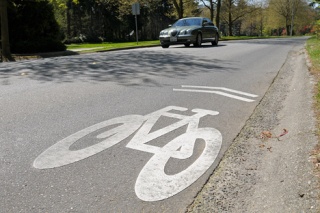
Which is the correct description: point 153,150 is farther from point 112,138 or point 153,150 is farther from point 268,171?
point 268,171

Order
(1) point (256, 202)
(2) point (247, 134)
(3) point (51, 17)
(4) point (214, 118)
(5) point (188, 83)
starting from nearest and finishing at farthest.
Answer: (1) point (256, 202) < (2) point (247, 134) < (4) point (214, 118) < (5) point (188, 83) < (3) point (51, 17)

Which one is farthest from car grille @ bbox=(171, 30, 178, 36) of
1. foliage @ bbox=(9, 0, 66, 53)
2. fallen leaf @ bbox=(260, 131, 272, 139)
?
fallen leaf @ bbox=(260, 131, 272, 139)

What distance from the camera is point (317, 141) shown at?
3.16 metres

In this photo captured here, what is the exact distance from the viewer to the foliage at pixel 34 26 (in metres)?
18.5

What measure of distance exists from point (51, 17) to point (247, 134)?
1878 cm

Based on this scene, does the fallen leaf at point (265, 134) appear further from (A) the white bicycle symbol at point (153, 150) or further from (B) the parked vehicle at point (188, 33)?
(B) the parked vehicle at point (188, 33)

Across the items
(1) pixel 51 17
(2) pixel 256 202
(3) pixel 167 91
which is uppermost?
(1) pixel 51 17

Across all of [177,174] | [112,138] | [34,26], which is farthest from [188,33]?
[177,174]

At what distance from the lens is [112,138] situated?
347 cm

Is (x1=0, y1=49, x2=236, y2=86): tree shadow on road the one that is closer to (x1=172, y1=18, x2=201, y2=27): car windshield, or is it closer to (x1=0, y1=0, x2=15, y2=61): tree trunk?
(x1=0, y1=0, x2=15, y2=61): tree trunk

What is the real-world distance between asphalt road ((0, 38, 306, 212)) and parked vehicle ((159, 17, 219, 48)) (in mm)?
10306

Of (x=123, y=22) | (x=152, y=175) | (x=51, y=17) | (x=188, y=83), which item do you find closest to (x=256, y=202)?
(x=152, y=175)

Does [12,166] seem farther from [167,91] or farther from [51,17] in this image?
[51,17]

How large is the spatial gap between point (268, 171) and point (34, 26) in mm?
19274
